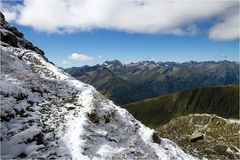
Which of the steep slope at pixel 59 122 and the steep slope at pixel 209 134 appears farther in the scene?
the steep slope at pixel 209 134

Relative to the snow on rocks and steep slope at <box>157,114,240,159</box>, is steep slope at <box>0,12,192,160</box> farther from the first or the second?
steep slope at <box>157,114,240,159</box>

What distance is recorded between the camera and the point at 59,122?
24.0 metres

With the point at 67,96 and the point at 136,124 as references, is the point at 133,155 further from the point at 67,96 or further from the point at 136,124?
the point at 67,96

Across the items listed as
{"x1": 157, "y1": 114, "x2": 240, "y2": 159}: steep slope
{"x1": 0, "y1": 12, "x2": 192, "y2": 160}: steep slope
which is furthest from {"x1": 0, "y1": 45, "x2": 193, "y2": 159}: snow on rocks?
{"x1": 157, "y1": 114, "x2": 240, "y2": 159}: steep slope

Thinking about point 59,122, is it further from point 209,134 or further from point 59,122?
point 209,134

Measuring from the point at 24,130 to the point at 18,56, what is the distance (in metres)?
14.5

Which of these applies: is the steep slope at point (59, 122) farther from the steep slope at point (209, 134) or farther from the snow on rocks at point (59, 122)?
the steep slope at point (209, 134)

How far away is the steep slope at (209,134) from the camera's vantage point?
76625mm

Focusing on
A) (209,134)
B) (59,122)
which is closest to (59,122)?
(59,122)

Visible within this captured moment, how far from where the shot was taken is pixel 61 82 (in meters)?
31.1

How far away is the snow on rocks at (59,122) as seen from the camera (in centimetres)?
2047

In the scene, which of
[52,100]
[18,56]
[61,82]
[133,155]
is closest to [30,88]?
[52,100]

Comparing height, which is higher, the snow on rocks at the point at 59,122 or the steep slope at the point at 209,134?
the snow on rocks at the point at 59,122

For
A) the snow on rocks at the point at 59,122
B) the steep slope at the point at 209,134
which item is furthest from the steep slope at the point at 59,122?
the steep slope at the point at 209,134
